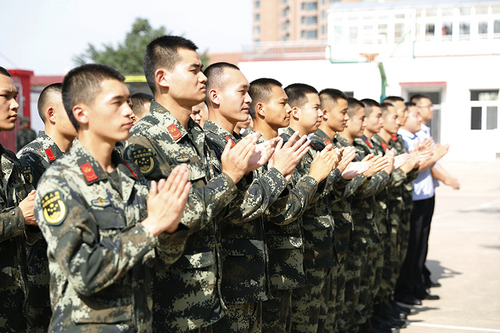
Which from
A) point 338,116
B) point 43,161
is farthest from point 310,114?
point 43,161

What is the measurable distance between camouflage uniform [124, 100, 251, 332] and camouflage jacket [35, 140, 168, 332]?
9.6 inches

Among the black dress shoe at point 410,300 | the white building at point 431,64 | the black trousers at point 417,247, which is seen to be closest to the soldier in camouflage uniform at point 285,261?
the black dress shoe at point 410,300

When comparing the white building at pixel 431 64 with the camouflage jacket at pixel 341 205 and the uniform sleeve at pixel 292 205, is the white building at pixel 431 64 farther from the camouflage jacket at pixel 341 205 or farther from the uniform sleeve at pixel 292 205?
the uniform sleeve at pixel 292 205

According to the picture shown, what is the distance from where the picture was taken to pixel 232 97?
9.75ft

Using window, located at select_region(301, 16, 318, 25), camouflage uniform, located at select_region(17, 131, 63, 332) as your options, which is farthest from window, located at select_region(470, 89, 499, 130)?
window, located at select_region(301, 16, 318, 25)

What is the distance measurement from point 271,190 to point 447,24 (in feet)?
63.8

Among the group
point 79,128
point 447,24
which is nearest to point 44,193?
point 79,128

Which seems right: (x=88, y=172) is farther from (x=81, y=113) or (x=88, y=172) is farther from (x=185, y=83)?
(x=185, y=83)

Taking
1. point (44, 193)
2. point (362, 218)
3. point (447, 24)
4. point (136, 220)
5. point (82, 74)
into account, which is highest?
point (447, 24)

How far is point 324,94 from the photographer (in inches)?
178

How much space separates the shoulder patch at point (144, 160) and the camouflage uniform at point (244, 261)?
0.46 meters

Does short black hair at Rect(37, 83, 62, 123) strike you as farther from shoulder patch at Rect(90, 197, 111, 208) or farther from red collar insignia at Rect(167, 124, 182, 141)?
shoulder patch at Rect(90, 197, 111, 208)

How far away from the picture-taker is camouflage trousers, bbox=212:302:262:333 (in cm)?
270

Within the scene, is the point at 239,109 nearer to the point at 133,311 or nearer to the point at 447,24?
Result: the point at 133,311
